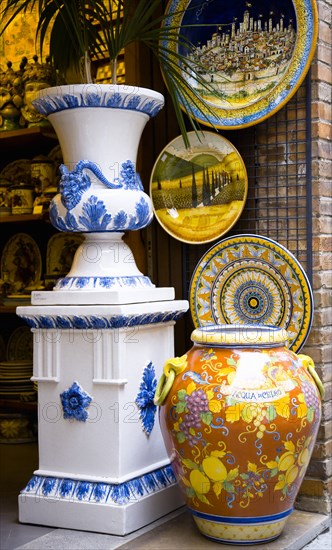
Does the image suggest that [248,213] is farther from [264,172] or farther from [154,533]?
[154,533]

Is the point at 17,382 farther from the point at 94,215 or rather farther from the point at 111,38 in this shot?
the point at 111,38

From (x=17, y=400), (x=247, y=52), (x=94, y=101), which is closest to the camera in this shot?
(x=94, y=101)

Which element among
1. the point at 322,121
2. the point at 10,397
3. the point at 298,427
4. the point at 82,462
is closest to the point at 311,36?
the point at 322,121

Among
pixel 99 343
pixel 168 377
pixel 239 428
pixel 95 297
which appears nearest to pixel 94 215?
pixel 95 297

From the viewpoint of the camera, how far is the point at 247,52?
295 centimetres

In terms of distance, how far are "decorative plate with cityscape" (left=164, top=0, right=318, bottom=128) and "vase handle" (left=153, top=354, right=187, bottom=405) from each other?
901 millimetres

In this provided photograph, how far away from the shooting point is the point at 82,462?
2.59 metres

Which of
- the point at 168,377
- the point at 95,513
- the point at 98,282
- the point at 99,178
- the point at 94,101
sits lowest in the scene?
the point at 95,513

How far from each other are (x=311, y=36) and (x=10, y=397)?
87.6 inches

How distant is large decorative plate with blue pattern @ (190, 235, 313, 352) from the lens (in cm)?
284

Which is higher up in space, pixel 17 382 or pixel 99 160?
pixel 99 160

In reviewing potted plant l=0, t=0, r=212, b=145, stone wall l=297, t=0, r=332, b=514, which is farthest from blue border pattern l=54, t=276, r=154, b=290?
stone wall l=297, t=0, r=332, b=514

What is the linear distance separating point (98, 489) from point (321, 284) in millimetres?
1011

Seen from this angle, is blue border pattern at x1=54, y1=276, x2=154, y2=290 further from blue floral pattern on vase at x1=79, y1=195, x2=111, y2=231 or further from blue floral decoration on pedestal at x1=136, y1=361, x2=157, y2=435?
blue floral decoration on pedestal at x1=136, y1=361, x2=157, y2=435
